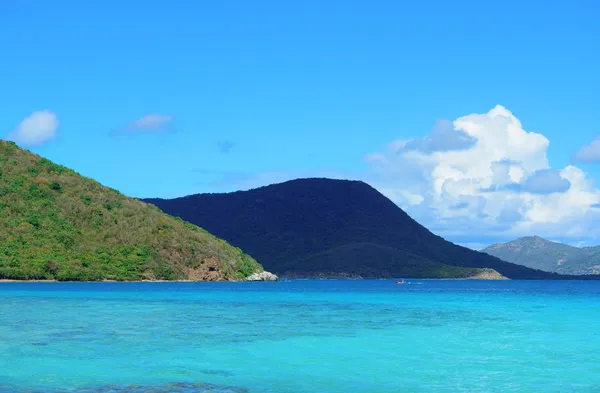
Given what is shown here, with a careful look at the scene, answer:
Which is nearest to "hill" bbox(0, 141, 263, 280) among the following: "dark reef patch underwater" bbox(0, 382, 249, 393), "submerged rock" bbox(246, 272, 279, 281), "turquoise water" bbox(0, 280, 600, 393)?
"submerged rock" bbox(246, 272, 279, 281)

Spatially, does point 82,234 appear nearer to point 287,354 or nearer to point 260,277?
point 260,277

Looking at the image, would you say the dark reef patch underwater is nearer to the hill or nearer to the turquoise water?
the turquoise water

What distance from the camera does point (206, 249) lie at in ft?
528

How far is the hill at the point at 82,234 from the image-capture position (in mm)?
131125

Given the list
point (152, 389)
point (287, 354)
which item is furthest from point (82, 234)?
point (152, 389)

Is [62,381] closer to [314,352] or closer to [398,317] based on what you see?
[314,352]

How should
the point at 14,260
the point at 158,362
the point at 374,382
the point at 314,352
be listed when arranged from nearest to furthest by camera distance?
the point at 374,382
the point at 158,362
the point at 314,352
the point at 14,260

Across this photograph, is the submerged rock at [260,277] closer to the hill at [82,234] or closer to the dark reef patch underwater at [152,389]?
the hill at [82,234]

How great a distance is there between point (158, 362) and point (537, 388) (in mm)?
14785

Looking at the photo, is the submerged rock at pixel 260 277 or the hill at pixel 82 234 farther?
the submerged rock at pixel 260 277

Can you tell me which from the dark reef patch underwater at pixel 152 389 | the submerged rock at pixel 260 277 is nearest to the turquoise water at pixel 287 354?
the dark reef patch underwater at pixel 152 389

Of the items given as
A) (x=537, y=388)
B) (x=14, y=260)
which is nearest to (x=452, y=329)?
(x=537, y=388)

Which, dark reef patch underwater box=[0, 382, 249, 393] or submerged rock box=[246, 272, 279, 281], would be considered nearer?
dark reef patch underwater box=[0, 382, 249, 393]

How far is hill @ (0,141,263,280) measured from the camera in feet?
430
